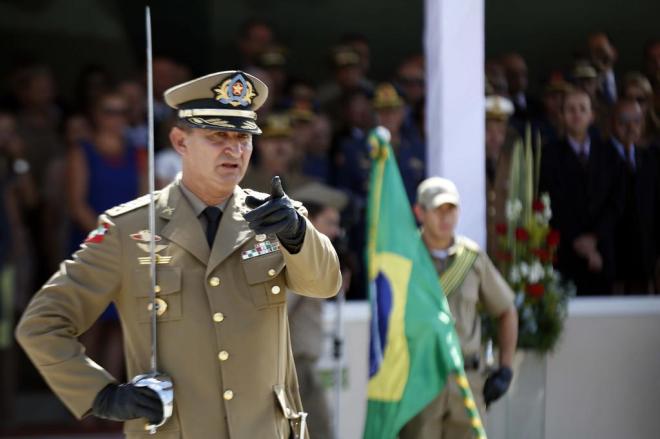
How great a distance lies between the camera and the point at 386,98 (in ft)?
24.1

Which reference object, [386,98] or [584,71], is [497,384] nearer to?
[386,98]

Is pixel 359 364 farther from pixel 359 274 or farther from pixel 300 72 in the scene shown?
pixel 300 72

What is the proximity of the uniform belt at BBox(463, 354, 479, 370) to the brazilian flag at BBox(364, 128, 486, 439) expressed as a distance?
6.0 inches

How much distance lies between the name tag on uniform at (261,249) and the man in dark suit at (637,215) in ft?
16.3

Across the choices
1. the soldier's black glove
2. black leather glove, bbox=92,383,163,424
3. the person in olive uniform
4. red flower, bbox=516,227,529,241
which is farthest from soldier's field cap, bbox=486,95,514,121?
black leather glove, bbox=92,383,163,424

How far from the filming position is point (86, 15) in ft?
25.9

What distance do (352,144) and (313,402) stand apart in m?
2.32

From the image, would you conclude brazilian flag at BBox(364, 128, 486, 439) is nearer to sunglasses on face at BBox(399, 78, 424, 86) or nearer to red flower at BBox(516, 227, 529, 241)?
red flower at BBox(516, 227, 529, 241)

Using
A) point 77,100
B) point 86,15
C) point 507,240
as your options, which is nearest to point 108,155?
point 77,100

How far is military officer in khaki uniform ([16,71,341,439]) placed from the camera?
287cm

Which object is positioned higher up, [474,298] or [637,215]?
[637,215]

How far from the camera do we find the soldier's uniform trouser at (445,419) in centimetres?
509

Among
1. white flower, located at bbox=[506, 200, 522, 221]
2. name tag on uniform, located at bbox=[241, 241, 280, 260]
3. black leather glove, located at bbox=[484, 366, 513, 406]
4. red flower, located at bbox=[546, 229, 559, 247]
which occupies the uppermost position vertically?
white flower, located at bbox=[506, 200, 522, 221]

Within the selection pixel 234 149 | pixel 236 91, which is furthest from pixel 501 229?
pixel 234 149
